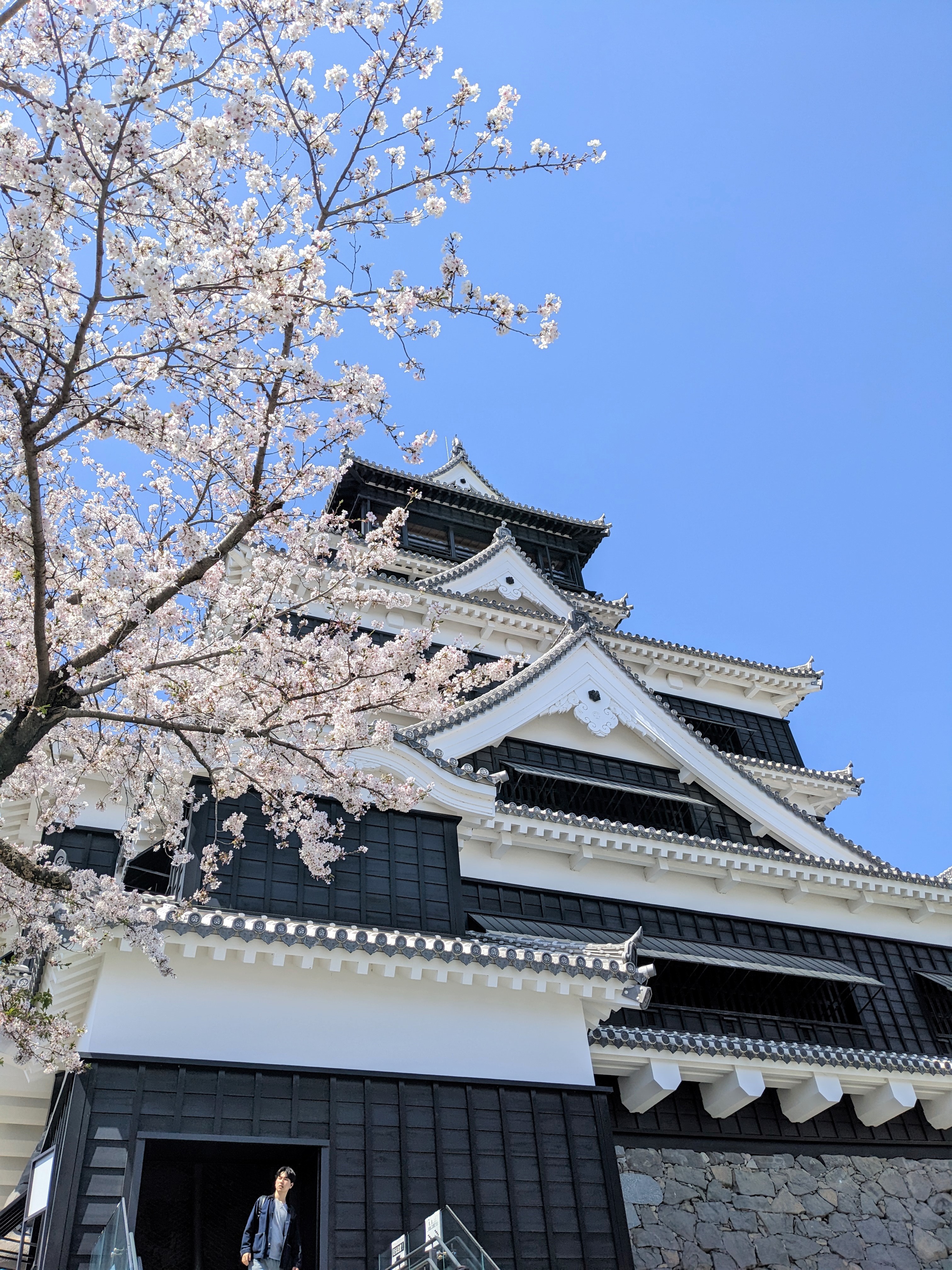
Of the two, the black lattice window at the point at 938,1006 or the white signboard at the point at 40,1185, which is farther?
the black lattice window at the point at 938,1006

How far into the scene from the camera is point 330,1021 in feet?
28.3

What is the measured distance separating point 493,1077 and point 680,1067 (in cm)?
241

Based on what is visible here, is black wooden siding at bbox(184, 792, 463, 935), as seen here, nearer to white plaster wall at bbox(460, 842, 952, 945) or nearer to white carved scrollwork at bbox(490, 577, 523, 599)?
white plaster wall at bbox(460, 842, 952, 945)

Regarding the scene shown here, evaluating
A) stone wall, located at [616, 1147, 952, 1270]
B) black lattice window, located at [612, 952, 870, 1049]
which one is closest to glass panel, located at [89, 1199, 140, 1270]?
stone wall, located at [616, 1147, 952, 1270]

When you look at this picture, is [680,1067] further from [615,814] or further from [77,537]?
[77,537]

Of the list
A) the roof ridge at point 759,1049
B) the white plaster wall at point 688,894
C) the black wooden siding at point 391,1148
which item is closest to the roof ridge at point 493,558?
the white plaster wall at point 688,894

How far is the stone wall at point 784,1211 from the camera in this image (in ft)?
31.8

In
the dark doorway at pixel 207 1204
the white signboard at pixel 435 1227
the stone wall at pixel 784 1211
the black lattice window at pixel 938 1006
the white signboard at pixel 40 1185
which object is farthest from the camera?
the black lattice window at pixel 938 1006

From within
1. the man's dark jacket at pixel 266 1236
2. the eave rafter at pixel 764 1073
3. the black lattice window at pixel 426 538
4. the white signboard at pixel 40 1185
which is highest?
the black lattice window at pixel 426 538

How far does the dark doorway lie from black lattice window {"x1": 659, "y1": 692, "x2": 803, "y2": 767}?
12.5 m

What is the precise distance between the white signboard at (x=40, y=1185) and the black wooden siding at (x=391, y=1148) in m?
0.13

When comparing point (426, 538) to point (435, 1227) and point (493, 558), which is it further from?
point (435, 1227)

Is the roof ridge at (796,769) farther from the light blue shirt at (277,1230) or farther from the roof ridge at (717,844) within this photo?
the light blue shirt at (277,1230)

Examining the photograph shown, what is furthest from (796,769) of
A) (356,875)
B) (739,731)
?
(356,875)
